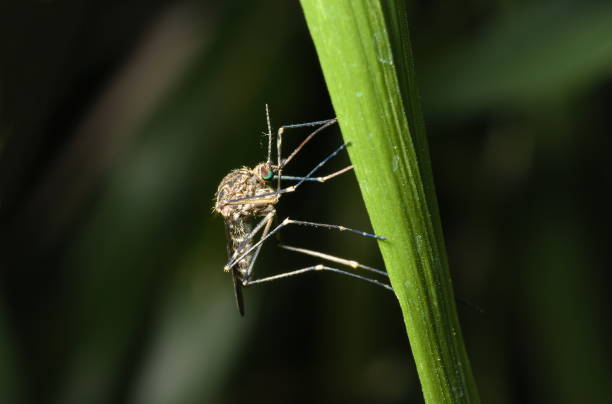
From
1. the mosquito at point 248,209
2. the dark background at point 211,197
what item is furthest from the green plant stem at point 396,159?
the dark background at point 211,197

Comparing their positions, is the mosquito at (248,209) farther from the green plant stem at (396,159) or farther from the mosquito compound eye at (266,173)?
the green plant stem at (396,159)

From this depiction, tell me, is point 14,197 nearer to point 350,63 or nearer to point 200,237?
point 200,237

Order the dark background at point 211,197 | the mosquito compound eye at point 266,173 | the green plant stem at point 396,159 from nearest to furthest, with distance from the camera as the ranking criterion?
the green plant stem at point 396,159 < the mosquito compound eye at point 266,173 < the dark background at point 211,197

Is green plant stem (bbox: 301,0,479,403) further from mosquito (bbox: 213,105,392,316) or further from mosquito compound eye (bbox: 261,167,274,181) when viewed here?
mosquito compound eye (bbox: 261,167,274,181)

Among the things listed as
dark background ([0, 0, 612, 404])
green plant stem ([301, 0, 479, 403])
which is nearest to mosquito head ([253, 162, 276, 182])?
dark background ([0, 0, 612, 404])

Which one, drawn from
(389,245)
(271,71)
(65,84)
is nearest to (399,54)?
(389,245)

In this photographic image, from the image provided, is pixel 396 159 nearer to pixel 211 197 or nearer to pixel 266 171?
pixel 266 171
